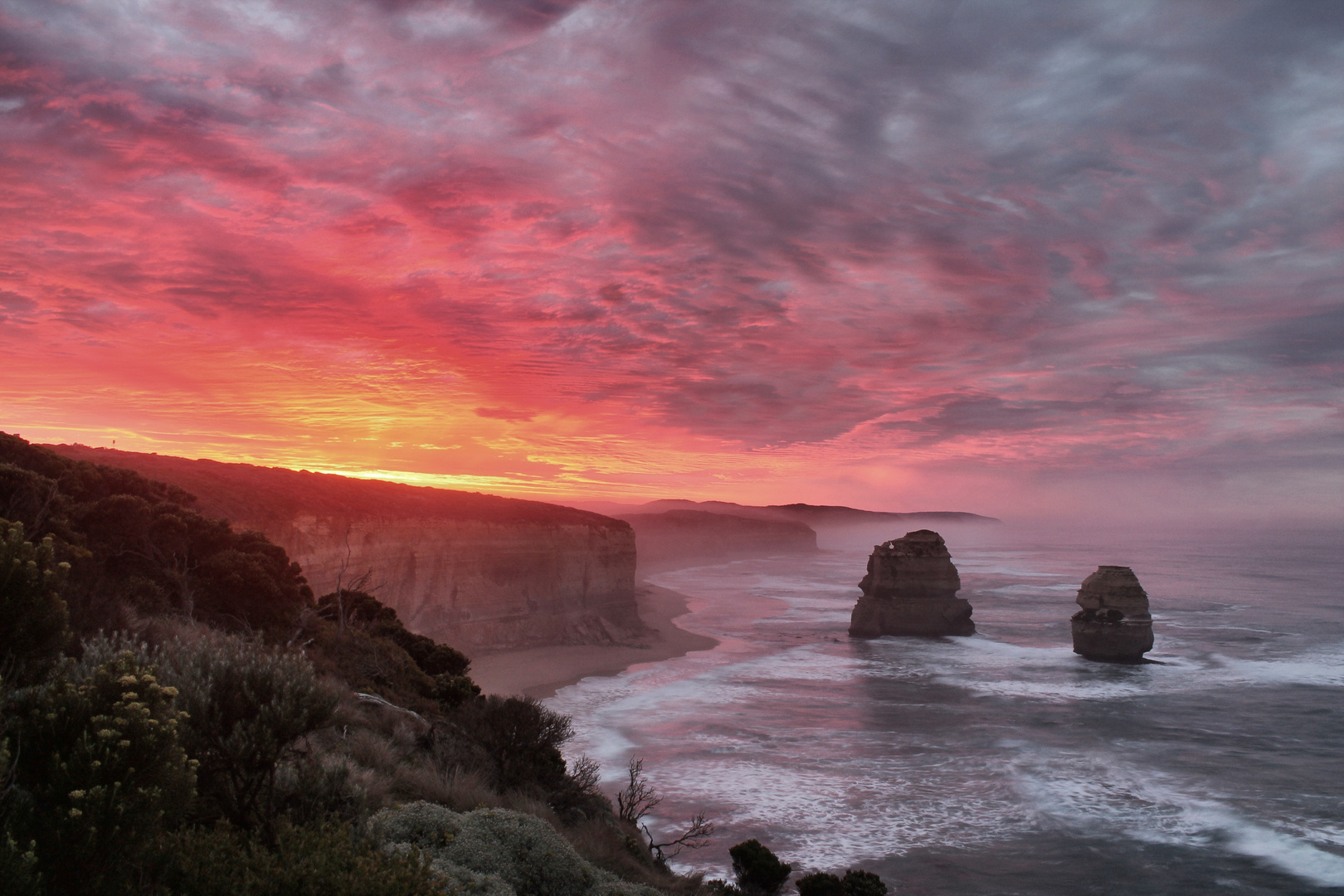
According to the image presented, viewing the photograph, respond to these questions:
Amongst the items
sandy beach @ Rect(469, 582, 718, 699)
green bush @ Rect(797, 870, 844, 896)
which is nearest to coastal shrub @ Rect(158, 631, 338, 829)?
green bush @ Rect(797, 870, 844, 896)

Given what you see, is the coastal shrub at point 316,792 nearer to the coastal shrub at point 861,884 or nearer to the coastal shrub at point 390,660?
the coastal shrub at point 390,660

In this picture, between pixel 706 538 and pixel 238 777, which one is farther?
pixel 706 538

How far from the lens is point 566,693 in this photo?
3681cm

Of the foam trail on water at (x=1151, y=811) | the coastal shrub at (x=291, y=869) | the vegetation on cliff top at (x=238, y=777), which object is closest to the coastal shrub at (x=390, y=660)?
the vegetation on cliff top at (x=238, y=777)

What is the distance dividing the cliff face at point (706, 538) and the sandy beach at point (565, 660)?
86.9 m

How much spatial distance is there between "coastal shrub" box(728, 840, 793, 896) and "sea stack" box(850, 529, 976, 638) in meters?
37.5

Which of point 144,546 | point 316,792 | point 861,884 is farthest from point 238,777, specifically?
point 144,546

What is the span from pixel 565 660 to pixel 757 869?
95.5ft

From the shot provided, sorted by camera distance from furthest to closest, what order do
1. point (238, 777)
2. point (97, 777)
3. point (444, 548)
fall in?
point (444, 548) → point (238, 777) → point (97, 777)

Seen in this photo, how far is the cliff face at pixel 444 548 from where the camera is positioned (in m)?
37.4

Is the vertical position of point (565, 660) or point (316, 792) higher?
point (316, 792)

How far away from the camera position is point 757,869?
55.4 ft

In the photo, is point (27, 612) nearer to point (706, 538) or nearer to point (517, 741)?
point (517, 741)

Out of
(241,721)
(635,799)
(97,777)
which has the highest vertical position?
(97,777)
